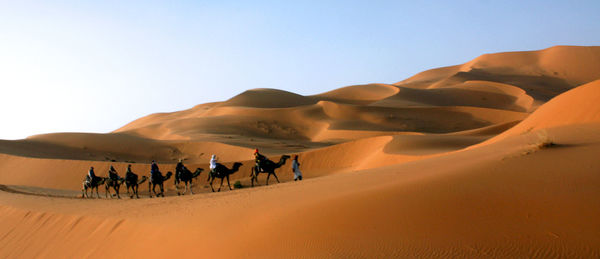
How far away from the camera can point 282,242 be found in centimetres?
571

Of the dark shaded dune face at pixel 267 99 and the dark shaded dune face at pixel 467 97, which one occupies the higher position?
the dark shaded dune face at pixel 267 99

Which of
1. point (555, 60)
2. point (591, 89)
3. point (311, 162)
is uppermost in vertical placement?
point (555, 60)

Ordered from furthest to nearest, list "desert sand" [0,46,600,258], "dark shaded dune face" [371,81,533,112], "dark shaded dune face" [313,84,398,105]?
"dark shaded dune face" [313,84,398,105]
"dark shaded dune face" [371,81,533,112]
"desert sand" [0,46,600,258]

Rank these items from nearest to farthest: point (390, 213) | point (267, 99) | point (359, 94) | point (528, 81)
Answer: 1. point (390, 213)
2. point (267, 99)
3. point (528, 81)
4. point (359, 94)

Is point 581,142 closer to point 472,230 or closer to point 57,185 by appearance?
point 472,230

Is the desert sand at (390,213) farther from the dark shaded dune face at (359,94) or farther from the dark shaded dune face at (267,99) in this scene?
the dark shaded dune face at (359,94)

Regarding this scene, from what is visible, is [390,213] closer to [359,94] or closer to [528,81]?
[359,94]

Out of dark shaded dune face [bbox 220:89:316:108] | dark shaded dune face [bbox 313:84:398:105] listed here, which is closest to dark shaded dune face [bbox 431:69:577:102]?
dark shaded dune face [bbox 313:84:398:105]

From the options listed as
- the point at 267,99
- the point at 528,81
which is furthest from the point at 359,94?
the point at 528,81

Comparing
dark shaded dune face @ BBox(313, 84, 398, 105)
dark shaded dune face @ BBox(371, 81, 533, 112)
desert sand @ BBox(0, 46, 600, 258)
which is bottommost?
desert sand @ BBox(0, 46, 600, 258)

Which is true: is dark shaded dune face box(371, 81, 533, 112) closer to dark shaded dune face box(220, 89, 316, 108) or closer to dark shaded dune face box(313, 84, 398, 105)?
dark shaded dune face box(313, 84, 398, 105)

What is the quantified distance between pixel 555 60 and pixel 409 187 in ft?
328

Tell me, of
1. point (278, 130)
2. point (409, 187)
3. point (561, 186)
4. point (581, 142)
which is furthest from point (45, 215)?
point (278, 130)

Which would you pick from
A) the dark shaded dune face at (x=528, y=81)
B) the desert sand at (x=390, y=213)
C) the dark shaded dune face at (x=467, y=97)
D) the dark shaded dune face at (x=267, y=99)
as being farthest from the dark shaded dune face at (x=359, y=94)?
the desert sand at (x=390, y=213)
